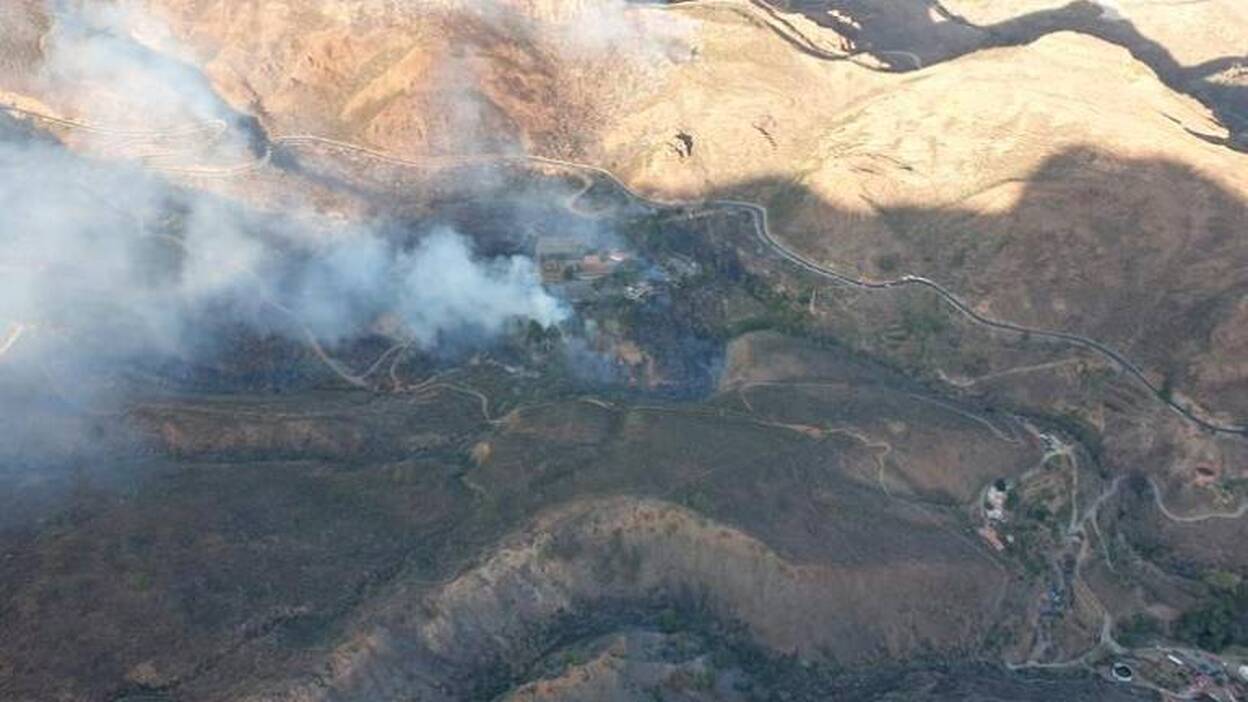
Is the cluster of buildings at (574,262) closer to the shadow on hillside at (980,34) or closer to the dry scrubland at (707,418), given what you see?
the dry scrubland at (707,418)

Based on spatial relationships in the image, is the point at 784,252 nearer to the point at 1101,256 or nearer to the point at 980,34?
the point at 1101,256

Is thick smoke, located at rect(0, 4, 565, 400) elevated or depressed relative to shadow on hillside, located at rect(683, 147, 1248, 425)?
depressed

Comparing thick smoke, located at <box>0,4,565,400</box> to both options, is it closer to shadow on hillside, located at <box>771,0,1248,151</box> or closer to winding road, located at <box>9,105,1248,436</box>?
winding road, located at <box>9,105,1248,436</box>

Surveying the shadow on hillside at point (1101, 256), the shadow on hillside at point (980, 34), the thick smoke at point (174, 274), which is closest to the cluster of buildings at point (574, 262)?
the thick smoke at point (174, 274)

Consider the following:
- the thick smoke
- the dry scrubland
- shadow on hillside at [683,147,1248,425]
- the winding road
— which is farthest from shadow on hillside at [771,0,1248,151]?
the thick smoke

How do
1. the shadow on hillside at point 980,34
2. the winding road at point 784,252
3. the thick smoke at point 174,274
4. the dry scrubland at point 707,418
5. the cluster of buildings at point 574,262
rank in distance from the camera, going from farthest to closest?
1. the shadow on hillside at point 980,34
2. the cluster of buildings at point 574,262
3. the winding road at point 784,252
4. the thick smoke at point 174,274
5. the dry scrubland at point 707,418

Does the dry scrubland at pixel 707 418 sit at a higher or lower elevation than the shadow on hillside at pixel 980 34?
lower

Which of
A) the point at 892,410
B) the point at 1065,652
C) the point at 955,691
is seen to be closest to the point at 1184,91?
the point at 892,410

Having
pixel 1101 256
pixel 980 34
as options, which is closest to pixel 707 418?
pixel 1101 256
